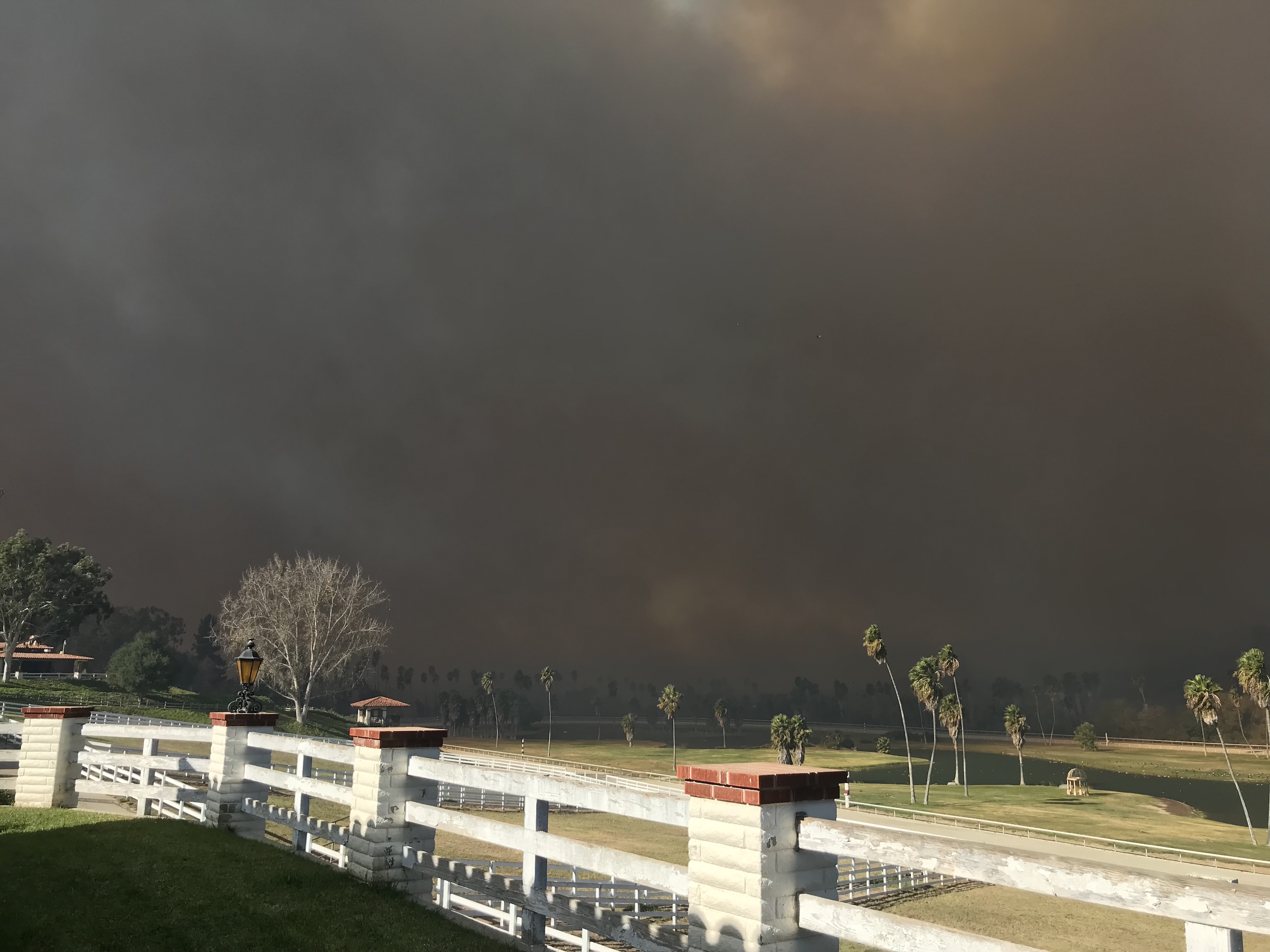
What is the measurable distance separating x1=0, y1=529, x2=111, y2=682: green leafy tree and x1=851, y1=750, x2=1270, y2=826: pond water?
8906 centimetres

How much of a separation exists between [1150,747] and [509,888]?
9140 inches

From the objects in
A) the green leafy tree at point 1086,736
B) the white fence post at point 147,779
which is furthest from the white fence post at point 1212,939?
the green leafy tree at point 1086,736


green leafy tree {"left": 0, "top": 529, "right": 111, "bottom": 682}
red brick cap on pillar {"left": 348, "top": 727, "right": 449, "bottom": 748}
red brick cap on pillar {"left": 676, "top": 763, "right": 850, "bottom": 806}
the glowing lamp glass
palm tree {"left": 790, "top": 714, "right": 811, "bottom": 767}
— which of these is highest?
green leafy tree {"left": 0, "top": 529, "right": 111, "bottom": 682}

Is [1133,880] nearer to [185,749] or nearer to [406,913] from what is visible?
[406,913]

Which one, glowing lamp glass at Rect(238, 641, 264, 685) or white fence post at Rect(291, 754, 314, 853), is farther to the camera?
glowing lamp glass at Rect(238, 641, 264, 685)

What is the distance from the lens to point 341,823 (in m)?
24.8

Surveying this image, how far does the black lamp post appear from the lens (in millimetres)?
16203

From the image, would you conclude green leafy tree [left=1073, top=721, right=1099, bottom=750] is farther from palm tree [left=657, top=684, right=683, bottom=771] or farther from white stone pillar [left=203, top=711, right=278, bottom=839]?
white stone pillar [left=203, top=711, right=278, bottom=839]

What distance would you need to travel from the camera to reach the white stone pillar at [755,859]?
6.00 m

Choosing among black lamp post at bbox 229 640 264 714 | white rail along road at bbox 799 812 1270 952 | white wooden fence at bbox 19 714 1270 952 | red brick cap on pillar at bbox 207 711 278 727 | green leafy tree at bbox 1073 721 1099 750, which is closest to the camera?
white rail along road at bbox 799 812 1270 952

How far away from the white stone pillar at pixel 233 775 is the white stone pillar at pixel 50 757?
205 inches

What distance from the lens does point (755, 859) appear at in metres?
6.02

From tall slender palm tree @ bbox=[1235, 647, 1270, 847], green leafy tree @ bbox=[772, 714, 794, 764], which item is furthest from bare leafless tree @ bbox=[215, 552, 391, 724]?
tall slender palm tree @ bbox=[1235, 647, 1270, 847]

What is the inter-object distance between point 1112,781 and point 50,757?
154m
